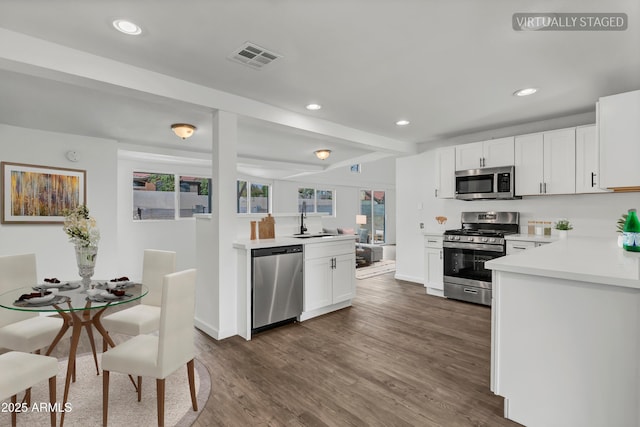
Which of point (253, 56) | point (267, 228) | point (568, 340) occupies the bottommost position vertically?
point (568, 340)

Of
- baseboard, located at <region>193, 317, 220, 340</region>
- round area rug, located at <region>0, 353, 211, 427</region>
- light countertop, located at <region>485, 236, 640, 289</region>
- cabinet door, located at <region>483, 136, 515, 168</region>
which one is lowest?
round area rug, located at <region>0, 353, 211, 427</region>

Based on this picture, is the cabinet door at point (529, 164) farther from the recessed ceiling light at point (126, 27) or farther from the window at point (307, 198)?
the window at point (307, 198)

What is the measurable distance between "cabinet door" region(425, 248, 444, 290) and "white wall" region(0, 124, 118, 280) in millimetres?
4927

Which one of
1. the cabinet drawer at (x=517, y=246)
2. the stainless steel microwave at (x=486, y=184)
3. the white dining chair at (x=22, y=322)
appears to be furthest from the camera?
the stainless steel microwave at (x=486, y=184)

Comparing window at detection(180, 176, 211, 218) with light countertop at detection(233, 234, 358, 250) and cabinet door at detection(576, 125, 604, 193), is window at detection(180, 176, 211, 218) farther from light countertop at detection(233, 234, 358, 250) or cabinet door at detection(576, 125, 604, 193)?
cabinet door at detection(576, 125, 604, 193)

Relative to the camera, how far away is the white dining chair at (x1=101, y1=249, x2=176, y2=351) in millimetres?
2512

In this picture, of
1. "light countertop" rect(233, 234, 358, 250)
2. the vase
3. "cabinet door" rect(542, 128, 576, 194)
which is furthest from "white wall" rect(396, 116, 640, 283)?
the vase

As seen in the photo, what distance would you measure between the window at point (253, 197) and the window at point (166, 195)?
99 cm

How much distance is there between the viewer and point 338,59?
98.9 inches

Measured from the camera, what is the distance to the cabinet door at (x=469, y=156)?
15.0 ft

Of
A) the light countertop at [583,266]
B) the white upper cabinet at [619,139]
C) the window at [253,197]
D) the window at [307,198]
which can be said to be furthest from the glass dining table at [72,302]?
the window at [307,198]

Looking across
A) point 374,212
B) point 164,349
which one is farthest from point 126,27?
point 374,212

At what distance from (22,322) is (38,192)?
2536mm

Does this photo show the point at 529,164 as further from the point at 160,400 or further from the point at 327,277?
the point at 160,400
